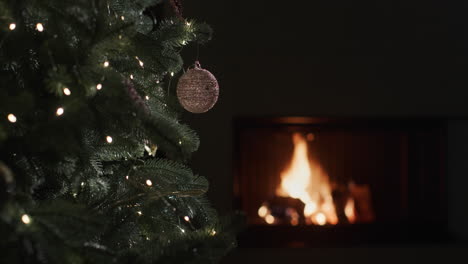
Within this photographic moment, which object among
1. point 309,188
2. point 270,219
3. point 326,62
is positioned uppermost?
point 326,62

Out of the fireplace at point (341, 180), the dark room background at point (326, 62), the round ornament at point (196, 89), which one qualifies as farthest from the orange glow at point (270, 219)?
the round ornament at point (196, 89)

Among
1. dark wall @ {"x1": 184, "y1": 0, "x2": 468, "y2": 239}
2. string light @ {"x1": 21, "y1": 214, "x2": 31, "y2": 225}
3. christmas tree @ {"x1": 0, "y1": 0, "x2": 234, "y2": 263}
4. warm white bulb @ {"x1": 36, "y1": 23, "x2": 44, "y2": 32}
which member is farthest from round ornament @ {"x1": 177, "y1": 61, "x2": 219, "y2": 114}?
dark wall @ {"x1": 184, "y1": 0, "x2": 468, "y2": 239}

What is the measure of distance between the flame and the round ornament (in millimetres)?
1333

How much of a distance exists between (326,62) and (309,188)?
0.66 m

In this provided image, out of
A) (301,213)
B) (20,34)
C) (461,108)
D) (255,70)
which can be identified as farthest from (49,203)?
(461,108)

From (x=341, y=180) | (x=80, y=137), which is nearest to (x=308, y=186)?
(x=341, y=180)

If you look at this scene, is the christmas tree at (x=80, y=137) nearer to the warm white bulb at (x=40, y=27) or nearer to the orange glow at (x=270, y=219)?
the warm white bulb at (x=40, y=27)

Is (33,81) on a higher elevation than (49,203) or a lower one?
higher

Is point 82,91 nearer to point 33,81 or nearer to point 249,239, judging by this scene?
point 33,81

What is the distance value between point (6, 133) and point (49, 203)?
14 centimetres

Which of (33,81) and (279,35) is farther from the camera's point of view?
(279,35)

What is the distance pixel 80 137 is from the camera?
1.01 m

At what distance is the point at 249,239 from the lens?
8.84 feet

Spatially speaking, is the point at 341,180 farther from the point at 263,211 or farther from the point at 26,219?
the point at 26,219
